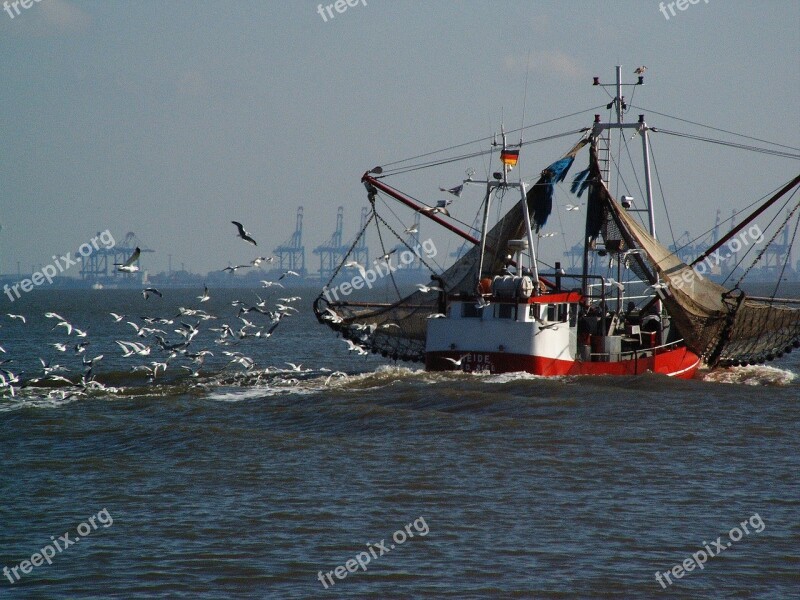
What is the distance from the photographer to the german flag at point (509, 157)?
141 feet

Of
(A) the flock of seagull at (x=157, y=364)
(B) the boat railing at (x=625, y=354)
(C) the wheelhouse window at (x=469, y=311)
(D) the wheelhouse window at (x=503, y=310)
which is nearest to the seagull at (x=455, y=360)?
(C) the wheelhouse window at (x=469, y=311)

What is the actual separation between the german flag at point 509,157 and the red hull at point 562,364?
7784 millimetres

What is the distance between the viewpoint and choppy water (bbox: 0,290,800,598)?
18547 millimetres

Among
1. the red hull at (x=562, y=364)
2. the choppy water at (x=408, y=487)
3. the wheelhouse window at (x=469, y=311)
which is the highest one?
the wheelhouse window at (x=469, y=311)

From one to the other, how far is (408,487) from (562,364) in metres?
18.6

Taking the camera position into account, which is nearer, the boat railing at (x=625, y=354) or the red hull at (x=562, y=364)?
the red hull at (x=562, y=364)

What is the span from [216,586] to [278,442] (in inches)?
466

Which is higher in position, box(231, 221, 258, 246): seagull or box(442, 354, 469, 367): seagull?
box(231, 221, 258, 246): seagull

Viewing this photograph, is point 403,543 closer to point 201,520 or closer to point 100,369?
point 201,520

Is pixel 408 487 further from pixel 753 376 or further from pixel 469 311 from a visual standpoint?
pixel 753 376

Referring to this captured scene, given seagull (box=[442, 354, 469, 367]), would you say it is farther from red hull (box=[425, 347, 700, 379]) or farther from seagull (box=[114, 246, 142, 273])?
seagull (box=[114, 246, 142, 273])

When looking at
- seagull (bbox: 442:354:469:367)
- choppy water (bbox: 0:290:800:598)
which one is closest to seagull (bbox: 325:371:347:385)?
choppy water (bbox: 0:290:800:598)

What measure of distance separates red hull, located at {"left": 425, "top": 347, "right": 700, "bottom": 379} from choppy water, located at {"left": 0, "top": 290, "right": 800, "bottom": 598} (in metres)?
0.74

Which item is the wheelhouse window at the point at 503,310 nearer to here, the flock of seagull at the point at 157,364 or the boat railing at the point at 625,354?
the boat railing at the point at 625,354
